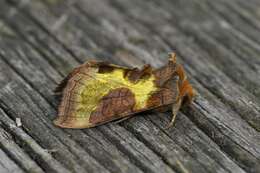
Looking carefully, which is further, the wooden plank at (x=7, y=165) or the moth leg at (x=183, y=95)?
the moth leg at (x=183, y=95)

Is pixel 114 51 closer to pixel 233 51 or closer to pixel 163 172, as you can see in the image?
pixel 233 51

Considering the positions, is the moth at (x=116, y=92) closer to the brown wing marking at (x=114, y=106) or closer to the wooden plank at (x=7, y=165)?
the brown wing marking at (x=114, y=106)

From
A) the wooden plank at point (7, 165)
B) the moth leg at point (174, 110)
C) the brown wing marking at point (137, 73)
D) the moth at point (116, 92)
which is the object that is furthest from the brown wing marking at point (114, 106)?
the wooden plank at point (7, 165)

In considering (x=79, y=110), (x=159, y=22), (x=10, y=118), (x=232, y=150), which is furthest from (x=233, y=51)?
(x=10, y=118)

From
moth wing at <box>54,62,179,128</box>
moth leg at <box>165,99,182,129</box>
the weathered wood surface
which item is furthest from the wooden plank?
moth leg at <box>165,99,182,129</box>

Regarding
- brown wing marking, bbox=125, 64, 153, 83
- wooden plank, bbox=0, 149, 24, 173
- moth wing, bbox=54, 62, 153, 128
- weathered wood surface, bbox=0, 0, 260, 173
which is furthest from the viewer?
brown wing marking, bbox=125, 64, 153, 83

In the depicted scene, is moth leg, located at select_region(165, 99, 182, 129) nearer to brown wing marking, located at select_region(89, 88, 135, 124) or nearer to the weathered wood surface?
the weathered wood surface
